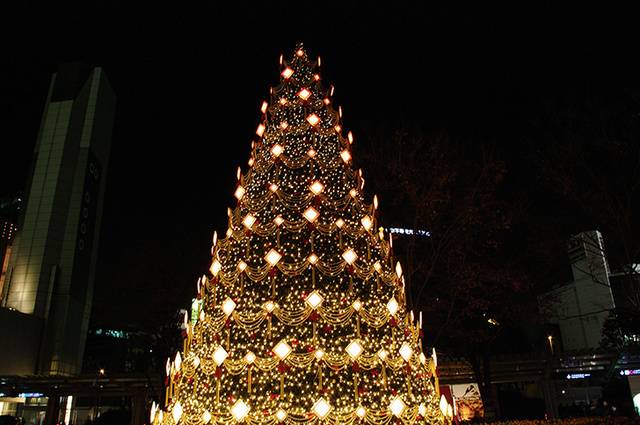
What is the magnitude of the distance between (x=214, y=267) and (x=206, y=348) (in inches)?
53.9

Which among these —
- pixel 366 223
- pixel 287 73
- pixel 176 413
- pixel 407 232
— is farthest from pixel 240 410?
pixel 407 232

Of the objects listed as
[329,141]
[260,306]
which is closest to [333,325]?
[260,306]

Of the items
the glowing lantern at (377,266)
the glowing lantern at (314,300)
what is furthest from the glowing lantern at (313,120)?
the glowing lantern at (314,300)

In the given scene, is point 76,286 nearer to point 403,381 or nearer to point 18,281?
point 18,281

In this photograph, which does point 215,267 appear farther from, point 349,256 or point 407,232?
point 407,232

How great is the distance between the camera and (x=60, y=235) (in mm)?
29891

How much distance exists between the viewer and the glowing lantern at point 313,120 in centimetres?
891

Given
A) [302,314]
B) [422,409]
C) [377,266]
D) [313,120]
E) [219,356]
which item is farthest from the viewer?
[313,120]

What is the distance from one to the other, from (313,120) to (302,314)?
3.75 meters

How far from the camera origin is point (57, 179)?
30656mm

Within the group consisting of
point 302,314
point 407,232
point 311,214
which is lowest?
point 302,314

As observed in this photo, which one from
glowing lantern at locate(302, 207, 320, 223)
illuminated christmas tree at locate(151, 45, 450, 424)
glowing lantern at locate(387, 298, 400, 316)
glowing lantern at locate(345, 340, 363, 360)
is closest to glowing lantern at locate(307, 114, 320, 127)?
illuminated christmas tree at locate(151, 45, 450, 424)

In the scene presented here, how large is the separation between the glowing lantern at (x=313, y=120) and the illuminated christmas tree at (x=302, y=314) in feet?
0.14

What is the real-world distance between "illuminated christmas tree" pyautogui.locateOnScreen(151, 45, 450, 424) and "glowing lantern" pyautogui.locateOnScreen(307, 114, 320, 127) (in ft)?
0.14
